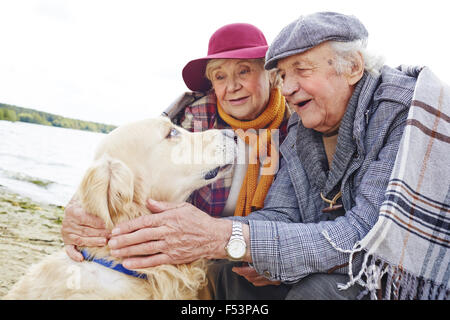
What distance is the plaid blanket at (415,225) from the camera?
103cm

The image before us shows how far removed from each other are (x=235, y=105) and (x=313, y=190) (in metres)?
0.63

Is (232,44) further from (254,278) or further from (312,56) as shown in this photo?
(254,278)

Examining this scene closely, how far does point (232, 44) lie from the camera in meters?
1.74

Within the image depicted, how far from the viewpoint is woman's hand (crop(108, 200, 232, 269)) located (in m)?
1.11

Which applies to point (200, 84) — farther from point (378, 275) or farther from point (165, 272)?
point (378, 275)

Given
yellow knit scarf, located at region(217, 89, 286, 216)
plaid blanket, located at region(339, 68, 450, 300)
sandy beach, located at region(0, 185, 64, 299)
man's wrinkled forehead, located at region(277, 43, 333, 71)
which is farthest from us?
yellow knit scarf, located at region(217, 89, 286, 216)

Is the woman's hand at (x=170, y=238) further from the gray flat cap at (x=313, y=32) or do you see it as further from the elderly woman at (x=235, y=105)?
the gray flat cap at (x=313, y=32)

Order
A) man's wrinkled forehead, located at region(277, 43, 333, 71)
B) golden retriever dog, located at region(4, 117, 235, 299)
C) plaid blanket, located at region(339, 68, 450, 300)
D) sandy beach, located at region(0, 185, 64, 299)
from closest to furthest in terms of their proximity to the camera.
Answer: plaid blanket, located at region(339, 68, 450, 300) < golden retriever dog, located at region(4, 117, 235, 299) < man's wrinkled forehead, located at region(277, 43, 333, 71) < sandy beach, located at region(0, 185, 64, 299)

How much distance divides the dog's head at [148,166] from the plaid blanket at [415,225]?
790mm

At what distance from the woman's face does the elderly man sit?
0.30m

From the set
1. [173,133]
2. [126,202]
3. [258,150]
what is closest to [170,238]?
[126,202]

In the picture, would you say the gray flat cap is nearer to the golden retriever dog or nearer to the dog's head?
the dog's head

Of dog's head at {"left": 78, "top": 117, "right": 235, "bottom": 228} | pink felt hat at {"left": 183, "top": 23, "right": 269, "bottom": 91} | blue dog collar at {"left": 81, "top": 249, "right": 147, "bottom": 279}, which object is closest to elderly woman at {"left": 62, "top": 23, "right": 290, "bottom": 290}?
pink felt hat at {"left": 183, "top": 23, "right": 269, "bottom": 91}

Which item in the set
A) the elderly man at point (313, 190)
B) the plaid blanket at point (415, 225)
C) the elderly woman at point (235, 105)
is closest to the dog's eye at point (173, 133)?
the elderly woman at point (235, 105)
